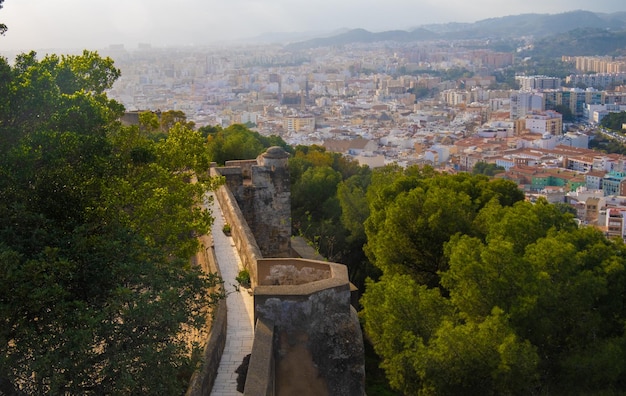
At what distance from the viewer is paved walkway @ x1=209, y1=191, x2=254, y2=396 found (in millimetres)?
5172

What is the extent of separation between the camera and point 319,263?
6.16 metres

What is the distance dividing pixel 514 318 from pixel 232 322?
3325mm

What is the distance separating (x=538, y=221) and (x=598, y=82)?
409 feet

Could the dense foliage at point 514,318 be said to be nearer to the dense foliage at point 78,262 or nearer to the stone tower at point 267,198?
the stone tower at point 267,198

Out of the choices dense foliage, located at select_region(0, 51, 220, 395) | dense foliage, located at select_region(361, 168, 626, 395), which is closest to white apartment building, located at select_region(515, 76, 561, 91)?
dense foliage, located at select_region(361, 168, 626, 395)

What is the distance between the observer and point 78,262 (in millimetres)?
4457

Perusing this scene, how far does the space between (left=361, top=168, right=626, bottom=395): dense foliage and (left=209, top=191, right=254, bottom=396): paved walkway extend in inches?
76.4

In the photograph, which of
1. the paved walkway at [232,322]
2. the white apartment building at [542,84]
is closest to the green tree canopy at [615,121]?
the white apartment building at [542,84]

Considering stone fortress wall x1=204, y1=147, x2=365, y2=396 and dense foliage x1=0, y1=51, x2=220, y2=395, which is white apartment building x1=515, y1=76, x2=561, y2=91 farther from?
dense foliage x1=0, y1=51, x2=220, y2=395

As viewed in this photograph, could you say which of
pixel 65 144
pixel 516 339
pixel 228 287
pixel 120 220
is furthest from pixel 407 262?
pixel 65 144

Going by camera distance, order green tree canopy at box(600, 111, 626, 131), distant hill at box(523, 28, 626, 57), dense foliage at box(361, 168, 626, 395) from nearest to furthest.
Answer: dense foliage at box(361, 168, 626, 395), green tree canopy at box(600, 111, 626, 131), distant hill at box(523, 28, 626, 57)

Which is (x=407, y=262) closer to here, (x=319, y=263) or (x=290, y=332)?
(x=319, y=263)

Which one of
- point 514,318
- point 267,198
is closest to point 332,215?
point 267,198

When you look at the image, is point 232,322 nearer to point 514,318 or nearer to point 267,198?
point 514,318
